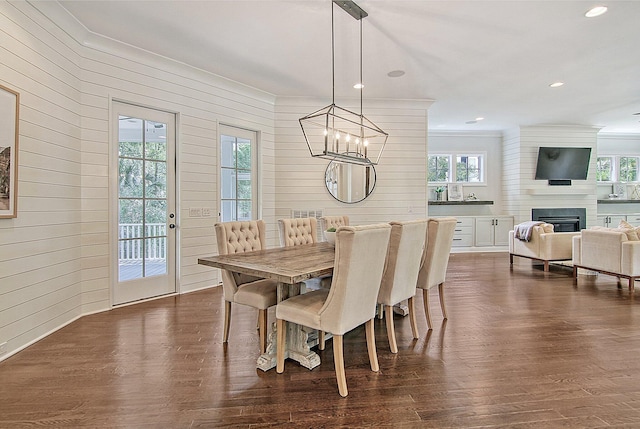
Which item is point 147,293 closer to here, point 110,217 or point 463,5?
point 110,217

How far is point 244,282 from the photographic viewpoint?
306 cm

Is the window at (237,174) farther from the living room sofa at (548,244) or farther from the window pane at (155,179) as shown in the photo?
the living room sofa at (548,244)

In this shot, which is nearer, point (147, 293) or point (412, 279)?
point (412, 279)

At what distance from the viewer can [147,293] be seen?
4.14 metres

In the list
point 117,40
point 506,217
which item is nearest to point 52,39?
point 117,40

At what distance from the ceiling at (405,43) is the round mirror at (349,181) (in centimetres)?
115

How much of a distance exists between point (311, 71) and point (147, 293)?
340 centimetres

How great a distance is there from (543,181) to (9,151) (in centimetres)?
921

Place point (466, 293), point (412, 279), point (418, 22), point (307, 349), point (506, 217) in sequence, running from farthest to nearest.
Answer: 1. point (506, 217)
2. point (466, 293)
3. point (418, 22)
4. point (412, 279)
5. point (307, 349)

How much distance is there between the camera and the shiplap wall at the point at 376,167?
5.62 meters

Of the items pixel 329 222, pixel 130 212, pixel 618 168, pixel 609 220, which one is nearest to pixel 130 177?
pixel 130 212

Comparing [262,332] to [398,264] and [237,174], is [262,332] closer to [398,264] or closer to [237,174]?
[398,264]

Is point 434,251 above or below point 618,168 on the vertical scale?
below

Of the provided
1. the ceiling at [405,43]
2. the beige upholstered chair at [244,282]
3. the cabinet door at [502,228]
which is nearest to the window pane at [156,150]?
the ceiling at [405,43]
